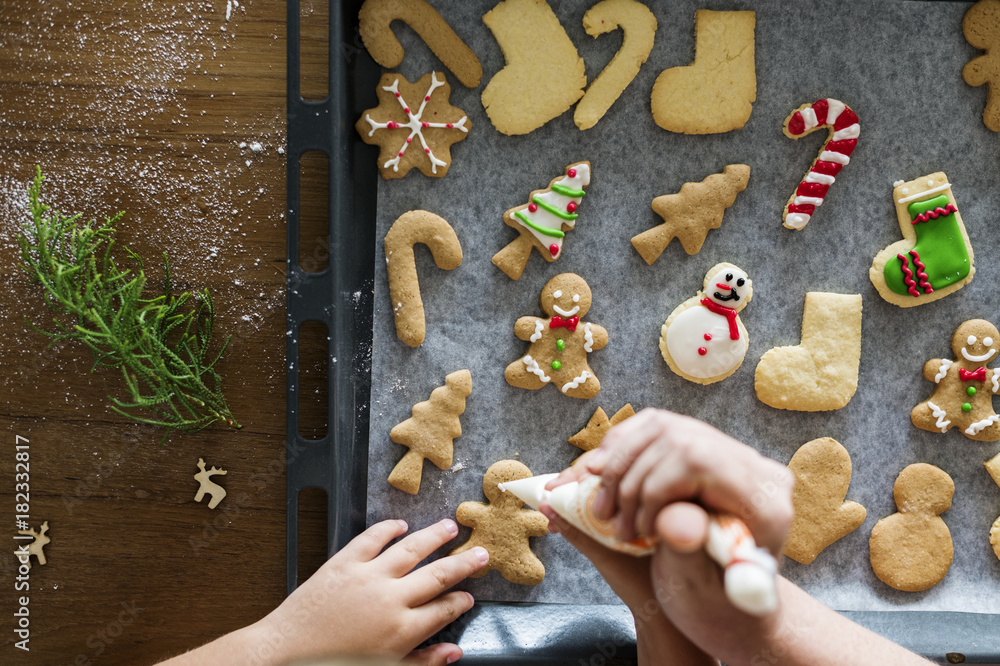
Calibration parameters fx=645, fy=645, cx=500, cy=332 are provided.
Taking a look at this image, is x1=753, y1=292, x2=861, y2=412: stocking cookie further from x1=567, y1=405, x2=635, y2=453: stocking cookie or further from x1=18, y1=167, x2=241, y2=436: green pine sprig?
x1=18, y1=167, x2=241, y2=436: green pine sprig

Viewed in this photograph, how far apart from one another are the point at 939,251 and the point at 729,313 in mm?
392

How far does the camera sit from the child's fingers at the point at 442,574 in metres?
1.06

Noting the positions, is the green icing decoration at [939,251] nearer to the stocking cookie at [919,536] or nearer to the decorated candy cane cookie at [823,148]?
the decorated candy cane cookie at [823,148]

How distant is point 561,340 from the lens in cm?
113

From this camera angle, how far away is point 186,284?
115cm

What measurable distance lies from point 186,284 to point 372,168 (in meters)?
0.39

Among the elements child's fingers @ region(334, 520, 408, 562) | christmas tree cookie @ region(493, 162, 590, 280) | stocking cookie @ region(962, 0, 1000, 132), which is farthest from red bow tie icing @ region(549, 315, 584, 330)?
stocking cookie @ region(962, 0, 1000, 132)

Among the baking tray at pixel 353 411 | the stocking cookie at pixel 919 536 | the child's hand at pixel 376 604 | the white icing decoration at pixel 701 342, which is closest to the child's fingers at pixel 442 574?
the child's hand at pixel 376 604

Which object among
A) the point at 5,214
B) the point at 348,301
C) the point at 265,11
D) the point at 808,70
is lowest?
the point at 348,301

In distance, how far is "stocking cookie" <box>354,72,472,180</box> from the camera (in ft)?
3.68

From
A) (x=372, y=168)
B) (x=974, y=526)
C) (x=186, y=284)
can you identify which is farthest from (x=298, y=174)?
(x=974, y=526)

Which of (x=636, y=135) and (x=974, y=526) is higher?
(x=636, y=135)

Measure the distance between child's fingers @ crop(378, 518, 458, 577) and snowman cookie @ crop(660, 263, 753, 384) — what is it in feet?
1.65

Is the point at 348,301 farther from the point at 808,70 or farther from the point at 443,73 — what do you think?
the point at 808,70
